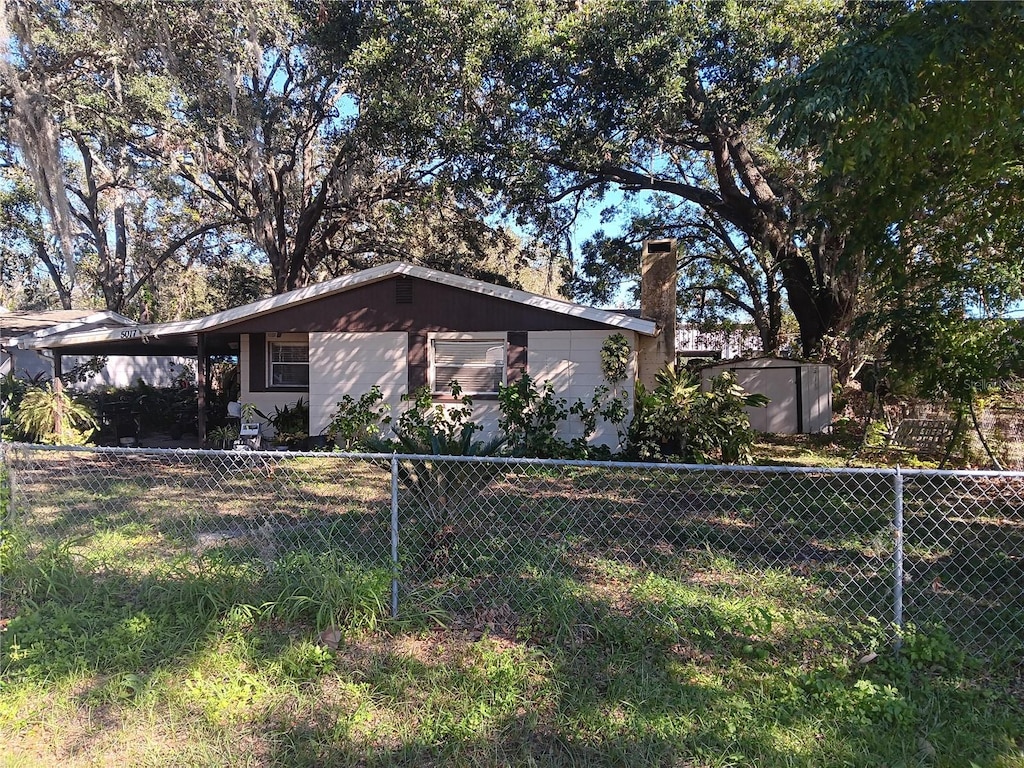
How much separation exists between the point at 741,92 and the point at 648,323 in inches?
194

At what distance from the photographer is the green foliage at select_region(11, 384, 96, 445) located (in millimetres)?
11047

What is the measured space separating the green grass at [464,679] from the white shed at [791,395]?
12.1 m

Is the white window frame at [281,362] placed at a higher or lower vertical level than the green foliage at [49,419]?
higher

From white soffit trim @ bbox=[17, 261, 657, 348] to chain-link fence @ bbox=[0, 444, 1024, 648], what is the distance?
3394 mm

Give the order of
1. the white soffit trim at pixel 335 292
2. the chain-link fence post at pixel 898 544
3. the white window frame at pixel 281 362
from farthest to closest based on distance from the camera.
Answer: the white window frame at pixel 281 362, the white soffit trim at pixel 335 292, the chain-link fence post at pixel 898 544

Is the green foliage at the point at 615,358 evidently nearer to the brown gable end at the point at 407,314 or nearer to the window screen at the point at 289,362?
the brown gable end at the point at 407,314

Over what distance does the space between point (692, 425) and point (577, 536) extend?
5.01m

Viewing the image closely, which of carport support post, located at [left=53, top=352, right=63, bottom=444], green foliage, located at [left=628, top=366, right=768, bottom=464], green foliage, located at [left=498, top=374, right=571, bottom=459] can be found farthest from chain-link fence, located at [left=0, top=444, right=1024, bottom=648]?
carport support post, located at [left=53, top=352, right=63, bottom=444]

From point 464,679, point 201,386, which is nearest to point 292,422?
point 201,386

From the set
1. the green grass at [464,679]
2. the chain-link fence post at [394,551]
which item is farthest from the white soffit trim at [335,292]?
the chain-link fence post at [394,551]

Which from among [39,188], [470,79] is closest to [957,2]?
[470,79]

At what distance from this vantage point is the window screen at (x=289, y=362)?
41.6ft

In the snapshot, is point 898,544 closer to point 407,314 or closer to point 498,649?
point 498,649

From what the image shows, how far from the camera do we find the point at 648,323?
10.5m
